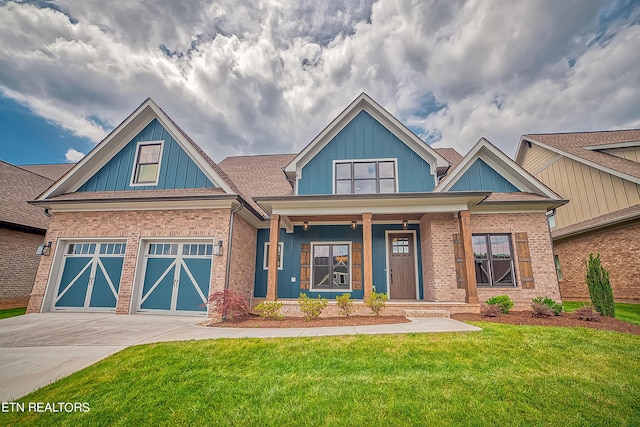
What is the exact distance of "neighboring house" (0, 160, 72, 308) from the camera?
10.3 m

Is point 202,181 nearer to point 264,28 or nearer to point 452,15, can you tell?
point 264,28

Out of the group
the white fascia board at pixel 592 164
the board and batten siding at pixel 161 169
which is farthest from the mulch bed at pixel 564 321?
the board and batten siding at pixel 161 169

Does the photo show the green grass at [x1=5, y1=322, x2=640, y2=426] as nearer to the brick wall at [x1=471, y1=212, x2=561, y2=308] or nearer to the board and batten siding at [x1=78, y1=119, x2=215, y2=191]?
the brick wall at [x1=471, y1=212, x2=561, y2=308]

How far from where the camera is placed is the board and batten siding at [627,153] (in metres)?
12.9

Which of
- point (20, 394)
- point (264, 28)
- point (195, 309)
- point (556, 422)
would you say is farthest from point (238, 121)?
point (556, 422)

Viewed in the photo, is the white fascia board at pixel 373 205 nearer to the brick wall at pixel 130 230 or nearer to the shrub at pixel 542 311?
the brick wall at pixel 130 230

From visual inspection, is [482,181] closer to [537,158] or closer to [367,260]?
[367,260]

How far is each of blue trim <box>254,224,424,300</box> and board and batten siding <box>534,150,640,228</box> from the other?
Result: 8.67 meters

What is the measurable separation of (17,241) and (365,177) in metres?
13.9

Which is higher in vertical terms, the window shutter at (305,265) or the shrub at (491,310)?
the window shutter at (305,265)

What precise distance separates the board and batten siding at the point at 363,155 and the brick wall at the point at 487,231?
6.06 feet

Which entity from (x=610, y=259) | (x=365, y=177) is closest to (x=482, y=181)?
(x=365, y=177)

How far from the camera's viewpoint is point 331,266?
35.6 feet

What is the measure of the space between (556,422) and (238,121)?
1858 centimetres
